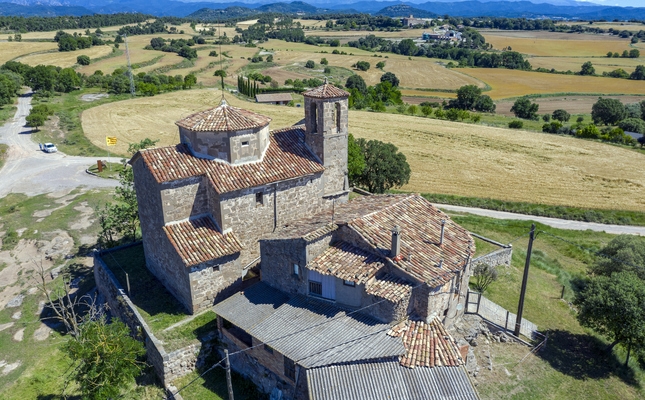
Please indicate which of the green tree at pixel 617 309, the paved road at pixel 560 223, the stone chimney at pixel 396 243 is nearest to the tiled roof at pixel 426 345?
the stone chimney at pixel 396 243

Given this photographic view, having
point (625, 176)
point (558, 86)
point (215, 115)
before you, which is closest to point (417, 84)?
point (558, 86)

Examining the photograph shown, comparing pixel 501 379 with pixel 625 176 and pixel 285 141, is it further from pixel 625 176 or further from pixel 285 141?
pixel 625 176

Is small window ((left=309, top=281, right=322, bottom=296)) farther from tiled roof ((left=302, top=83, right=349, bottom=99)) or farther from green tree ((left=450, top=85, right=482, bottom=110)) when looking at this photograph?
green tree ((left=450, top=85, right=482, bottom=110))

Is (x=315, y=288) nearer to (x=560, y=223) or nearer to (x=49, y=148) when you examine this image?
(x=560, y=223)

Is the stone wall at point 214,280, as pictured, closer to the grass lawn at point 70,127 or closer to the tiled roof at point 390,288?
the tiled roof at point 390,288

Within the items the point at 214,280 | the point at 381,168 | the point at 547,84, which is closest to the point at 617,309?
the point at 214,280

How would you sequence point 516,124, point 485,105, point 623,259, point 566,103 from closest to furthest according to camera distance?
point 623,259 → point 516,124 → point 485,105 → point 566,103
